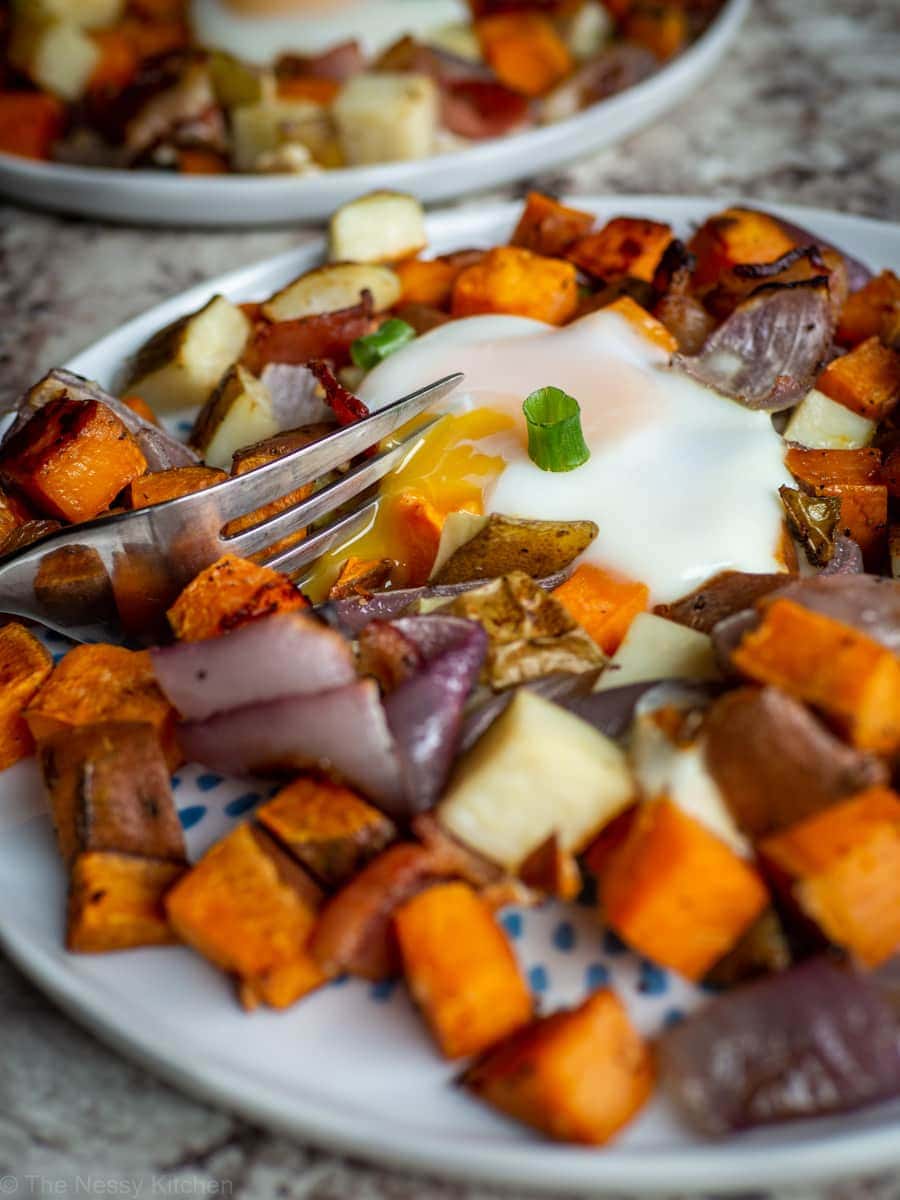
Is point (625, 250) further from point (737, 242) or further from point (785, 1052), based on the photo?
point (785, 1052)

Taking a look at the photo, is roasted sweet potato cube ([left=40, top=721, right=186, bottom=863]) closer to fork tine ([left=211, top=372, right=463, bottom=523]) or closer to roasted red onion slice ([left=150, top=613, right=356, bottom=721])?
roasted red onion slice ([left=150, top=613, right=356, bottom=721])

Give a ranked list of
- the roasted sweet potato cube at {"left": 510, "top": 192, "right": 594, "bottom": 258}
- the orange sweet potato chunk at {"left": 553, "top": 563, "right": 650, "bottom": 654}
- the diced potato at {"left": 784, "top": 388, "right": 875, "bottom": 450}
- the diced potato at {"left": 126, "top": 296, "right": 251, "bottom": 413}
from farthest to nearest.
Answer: the roasted sweet potato cube at {"left": 510, "top": 192, "right": 594, "bottom": 258} → the diced potato at {"left": 126, "top": 296, "right": 251, "bottom": 413} → the diced potato at {"left": 784, "top": 388, "right": 875, "bottom": 450} → the orange sweet potato chunk at {"left": 553, "top": 563, "right": 650, "bottom": 654}

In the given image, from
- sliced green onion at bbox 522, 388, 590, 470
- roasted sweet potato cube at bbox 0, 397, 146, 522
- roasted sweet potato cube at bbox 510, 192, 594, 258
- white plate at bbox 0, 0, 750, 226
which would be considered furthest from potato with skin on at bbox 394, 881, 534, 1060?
Result: white plate at bbox 0, 0, 750, 226

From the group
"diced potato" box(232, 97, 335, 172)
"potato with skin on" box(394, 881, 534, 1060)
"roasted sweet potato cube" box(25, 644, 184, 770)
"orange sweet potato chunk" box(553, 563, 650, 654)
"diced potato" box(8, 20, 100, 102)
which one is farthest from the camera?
"diced potato" box(8, 20, 100, 102)

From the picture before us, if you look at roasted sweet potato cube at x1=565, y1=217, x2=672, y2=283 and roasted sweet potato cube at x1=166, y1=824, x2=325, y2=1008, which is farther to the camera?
roasted sweet potato cube at x1=565, y1=217, x2=672, y2=283

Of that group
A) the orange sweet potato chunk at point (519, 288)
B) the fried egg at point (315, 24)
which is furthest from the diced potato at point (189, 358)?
the fried egg at point (315, 24)

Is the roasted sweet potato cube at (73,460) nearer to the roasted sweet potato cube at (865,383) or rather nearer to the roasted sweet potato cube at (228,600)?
the roasted sweet potato cube at (228,600)

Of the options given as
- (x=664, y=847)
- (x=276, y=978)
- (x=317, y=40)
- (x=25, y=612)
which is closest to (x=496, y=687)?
(x=664, y=847)

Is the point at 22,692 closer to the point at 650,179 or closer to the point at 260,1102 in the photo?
the point at 260,1102
